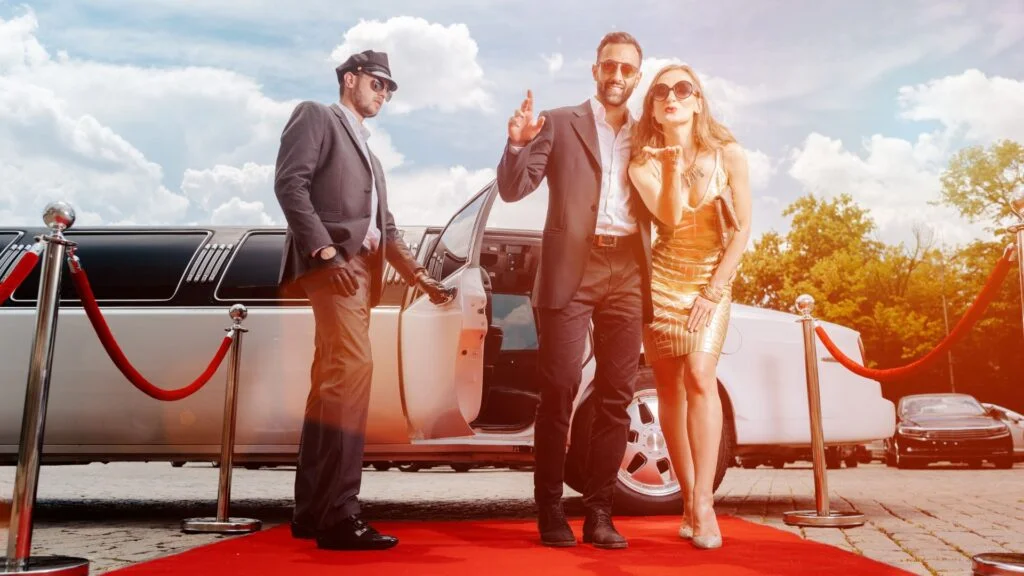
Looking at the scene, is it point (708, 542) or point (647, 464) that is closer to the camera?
point (708, 542)

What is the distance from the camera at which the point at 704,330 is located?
397 centimetres

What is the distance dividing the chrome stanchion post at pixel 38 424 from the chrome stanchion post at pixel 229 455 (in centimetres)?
125

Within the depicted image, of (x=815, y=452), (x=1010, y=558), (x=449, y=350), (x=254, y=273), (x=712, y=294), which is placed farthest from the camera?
(x=254, y=273)

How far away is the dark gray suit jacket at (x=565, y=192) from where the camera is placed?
151 inches

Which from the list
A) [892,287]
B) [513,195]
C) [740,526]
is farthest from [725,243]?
[892,287]

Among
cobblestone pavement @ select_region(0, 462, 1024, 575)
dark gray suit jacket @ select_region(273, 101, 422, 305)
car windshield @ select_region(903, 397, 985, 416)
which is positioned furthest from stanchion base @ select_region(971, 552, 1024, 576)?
car windshield @ select_region(903, 397, 985, 416)

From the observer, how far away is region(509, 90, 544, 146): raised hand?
12.3ft

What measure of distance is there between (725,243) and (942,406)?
1397cm

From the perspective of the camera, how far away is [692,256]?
4062 mm

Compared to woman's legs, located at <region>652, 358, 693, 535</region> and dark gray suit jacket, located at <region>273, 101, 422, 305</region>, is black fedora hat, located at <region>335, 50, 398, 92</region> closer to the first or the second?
dark gray suit jacket, located at <region>273, 101, 422, 305</region>

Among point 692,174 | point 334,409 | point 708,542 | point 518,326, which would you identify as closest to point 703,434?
point 708,542

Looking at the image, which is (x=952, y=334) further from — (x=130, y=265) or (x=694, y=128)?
(x=130, y=265)

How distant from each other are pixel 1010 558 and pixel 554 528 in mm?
1769

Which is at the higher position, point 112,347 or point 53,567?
point 112,347
